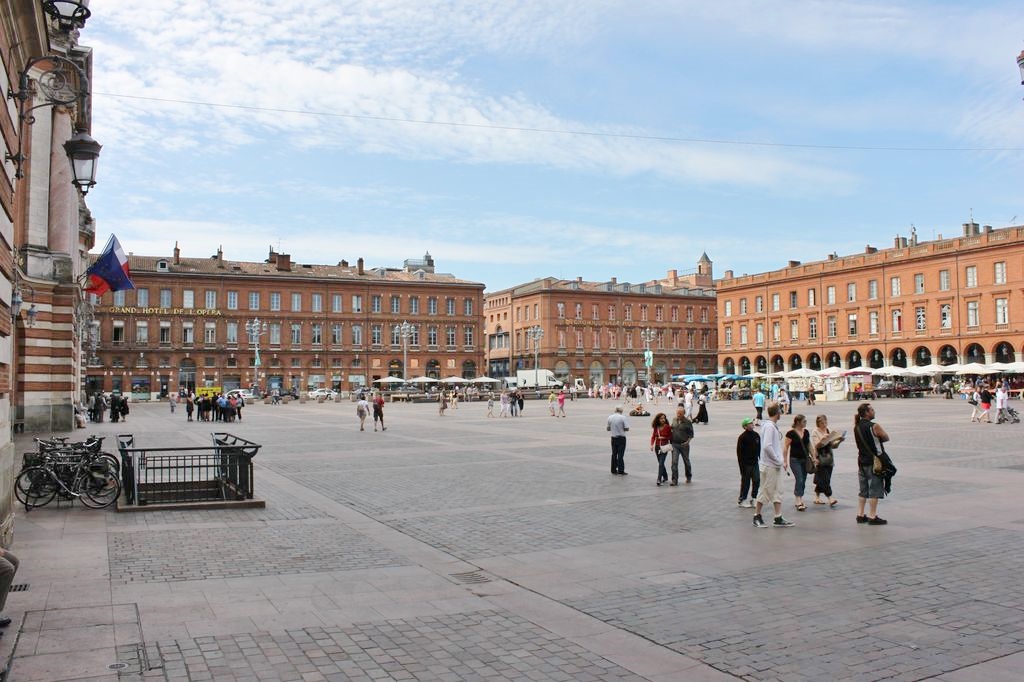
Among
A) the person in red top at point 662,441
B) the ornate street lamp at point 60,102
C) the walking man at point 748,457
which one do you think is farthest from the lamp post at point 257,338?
the walking man at point 748,457

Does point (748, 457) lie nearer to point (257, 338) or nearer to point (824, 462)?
point (824, 462)

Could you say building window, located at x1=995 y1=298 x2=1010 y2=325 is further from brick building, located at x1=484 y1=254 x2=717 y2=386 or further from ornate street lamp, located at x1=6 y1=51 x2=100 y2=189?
ornate street lamp, located at x1=6 y1=51 x2=100 y2=189

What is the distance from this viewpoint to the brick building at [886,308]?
6650 centimetres

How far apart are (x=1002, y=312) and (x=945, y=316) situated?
4.91m

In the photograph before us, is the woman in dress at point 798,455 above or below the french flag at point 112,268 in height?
below

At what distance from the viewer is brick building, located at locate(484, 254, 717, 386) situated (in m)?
98.1

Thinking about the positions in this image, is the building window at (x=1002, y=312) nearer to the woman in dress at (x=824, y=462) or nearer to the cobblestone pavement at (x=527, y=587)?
the cobblestone pavement at (x=527, y=587)

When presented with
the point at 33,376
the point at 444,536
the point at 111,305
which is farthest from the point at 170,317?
the point at 444,536

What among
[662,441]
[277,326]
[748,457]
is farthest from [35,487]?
[277,326]

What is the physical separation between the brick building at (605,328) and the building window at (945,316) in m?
34.8

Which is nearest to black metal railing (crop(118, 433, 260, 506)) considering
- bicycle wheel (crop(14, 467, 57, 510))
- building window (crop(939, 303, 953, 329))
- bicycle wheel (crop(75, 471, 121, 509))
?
bicycle wheel (crop(75, 471, 121, 509))

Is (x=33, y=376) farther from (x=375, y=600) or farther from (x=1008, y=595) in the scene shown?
(x=1008, y=595)

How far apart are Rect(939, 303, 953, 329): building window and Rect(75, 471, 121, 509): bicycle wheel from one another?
7107 centimetres

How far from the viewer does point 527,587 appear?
8211mm
